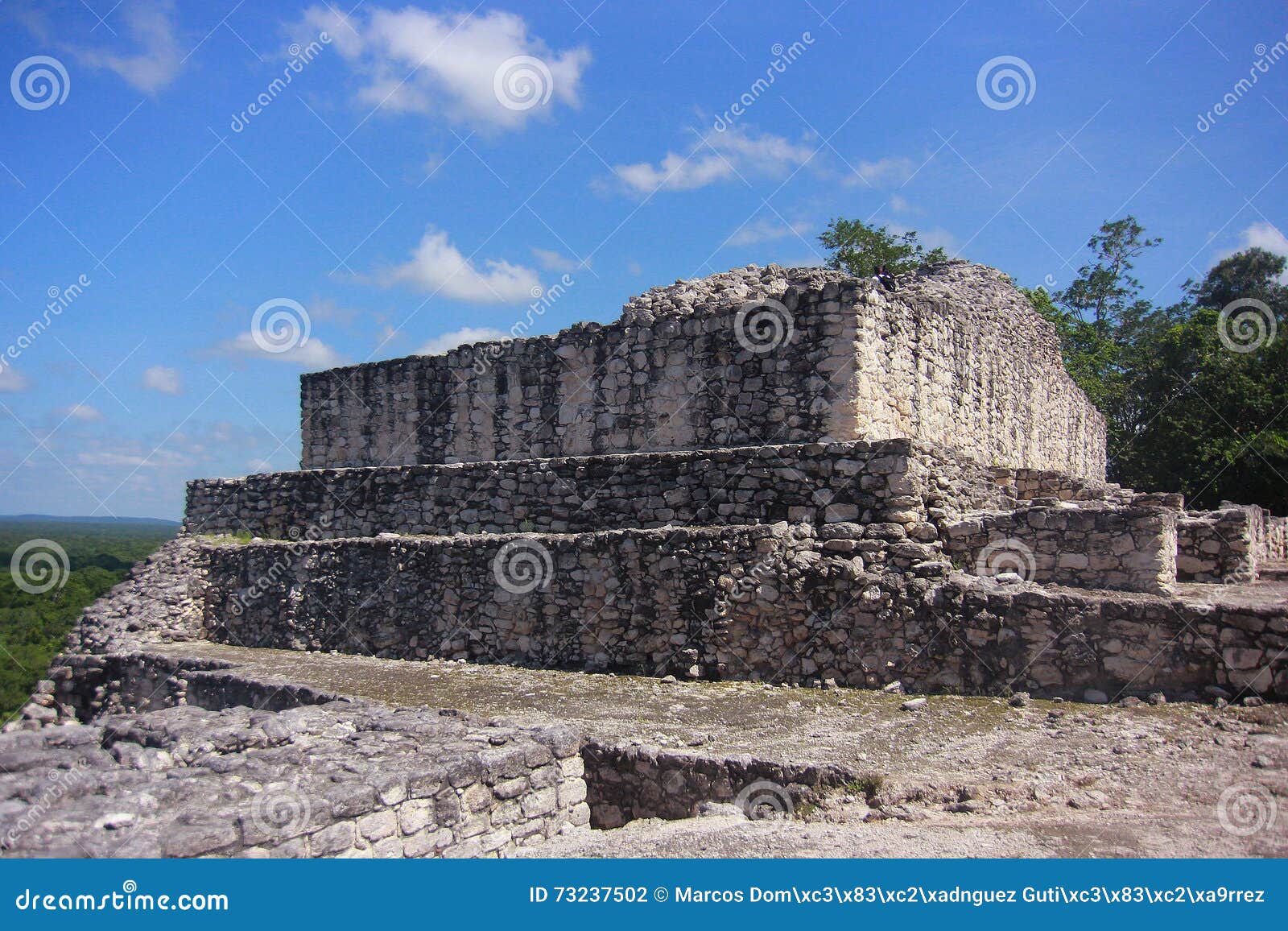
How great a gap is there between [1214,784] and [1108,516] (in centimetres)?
351

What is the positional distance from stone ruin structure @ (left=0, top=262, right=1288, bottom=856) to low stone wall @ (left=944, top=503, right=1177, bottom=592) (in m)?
0.03

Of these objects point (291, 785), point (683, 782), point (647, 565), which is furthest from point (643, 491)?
point (291, 785)

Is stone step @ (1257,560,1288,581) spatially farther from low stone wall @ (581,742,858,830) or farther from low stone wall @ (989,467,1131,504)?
low stone wall @ (581,742,858,830)

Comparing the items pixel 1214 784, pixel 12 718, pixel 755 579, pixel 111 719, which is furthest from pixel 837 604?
pixel 12 718

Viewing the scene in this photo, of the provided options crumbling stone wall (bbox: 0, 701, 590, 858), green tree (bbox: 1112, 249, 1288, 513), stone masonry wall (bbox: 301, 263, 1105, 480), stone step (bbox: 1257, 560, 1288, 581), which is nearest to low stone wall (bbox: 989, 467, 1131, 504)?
stone masonry wall (bbox: 301, 263, 1105, 480)

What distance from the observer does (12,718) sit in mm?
13469

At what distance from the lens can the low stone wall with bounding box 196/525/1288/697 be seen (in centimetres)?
634

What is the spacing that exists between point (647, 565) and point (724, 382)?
3.25 m

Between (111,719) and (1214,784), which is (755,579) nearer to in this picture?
(1214,784)

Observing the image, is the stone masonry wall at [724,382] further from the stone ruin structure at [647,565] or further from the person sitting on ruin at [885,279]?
the person sitting on ruin at [885,279]

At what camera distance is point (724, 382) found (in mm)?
11070

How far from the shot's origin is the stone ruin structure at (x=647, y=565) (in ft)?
17.4

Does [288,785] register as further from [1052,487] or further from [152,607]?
[1052,487]

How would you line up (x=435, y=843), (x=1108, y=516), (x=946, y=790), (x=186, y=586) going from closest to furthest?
(x=435, y=843), (x=946, y=790), (x=1108, y=516), (x=186, y=586)
